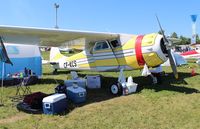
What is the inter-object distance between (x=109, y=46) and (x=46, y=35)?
2.88 metres

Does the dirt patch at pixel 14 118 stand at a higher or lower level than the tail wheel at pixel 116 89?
lower

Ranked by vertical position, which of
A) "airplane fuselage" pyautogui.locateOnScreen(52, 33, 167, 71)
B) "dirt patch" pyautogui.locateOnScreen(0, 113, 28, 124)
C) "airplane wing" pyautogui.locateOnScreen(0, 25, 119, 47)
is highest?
"airplane wing" pyautogui.locateOnScreen(0, 25, 119, 47)

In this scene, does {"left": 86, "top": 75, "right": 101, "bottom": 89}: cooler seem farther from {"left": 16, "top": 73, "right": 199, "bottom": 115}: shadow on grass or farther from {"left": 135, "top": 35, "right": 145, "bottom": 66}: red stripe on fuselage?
Answer: {"left": 135, "top": 35, "right": 145, "bottom": 66}: red stripe on fuselage

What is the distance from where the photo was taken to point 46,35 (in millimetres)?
12086

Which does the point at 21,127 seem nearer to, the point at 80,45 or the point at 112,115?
the point at 112,115

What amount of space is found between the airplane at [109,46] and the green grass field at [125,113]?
1108 millimetres

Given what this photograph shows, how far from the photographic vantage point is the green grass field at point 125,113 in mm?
7094

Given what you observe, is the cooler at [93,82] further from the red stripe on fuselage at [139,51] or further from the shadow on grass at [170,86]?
the red stripe on fuselage at [139,51]

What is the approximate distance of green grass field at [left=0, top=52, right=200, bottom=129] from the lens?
23.3ft

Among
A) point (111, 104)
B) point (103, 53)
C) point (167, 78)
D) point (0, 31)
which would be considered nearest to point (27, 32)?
point (0, 31)

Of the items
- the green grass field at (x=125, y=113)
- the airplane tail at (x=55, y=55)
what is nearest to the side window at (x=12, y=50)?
the airplane tail at (x=55, y=55)

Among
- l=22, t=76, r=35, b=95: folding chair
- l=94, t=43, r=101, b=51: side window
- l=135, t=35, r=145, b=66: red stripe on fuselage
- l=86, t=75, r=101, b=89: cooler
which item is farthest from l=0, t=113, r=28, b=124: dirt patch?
l=94, t=43, r=101, b=51: side window

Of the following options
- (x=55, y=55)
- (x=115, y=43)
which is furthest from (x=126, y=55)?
(x=55, y=55)

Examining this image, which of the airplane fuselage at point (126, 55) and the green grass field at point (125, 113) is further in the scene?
the airplane fuselage at point (126, 55)
